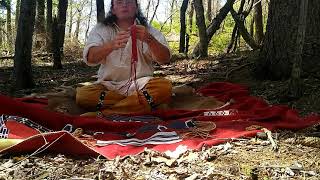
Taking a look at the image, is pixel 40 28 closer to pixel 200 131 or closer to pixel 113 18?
pixel 113 18

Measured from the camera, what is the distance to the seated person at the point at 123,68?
3846mm

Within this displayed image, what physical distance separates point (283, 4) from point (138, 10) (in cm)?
170

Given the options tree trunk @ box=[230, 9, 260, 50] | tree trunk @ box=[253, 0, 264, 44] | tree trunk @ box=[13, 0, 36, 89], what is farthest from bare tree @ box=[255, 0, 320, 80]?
tree trunk @ box=[253, 0, 264, 44]

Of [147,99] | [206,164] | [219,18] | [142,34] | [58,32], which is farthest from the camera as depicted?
[58,32]

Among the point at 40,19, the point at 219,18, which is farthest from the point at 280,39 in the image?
the point at 40,19

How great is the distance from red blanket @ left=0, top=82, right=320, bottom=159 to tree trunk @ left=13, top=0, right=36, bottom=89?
1.91 metres

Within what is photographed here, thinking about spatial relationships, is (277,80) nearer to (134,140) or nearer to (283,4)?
(283,4)

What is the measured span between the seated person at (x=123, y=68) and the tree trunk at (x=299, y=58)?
1118mm

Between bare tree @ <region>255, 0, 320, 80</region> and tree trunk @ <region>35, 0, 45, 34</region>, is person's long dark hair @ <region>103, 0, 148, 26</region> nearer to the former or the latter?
bare tree @ <region>255, 0, 320, 80</region>

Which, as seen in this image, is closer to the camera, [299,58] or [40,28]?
[299,58]

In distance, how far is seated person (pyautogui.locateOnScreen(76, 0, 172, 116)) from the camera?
3.85m

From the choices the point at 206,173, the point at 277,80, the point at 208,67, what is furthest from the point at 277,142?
the point at 208,67

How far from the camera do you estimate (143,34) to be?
3.68 m

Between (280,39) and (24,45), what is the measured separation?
3311mm
